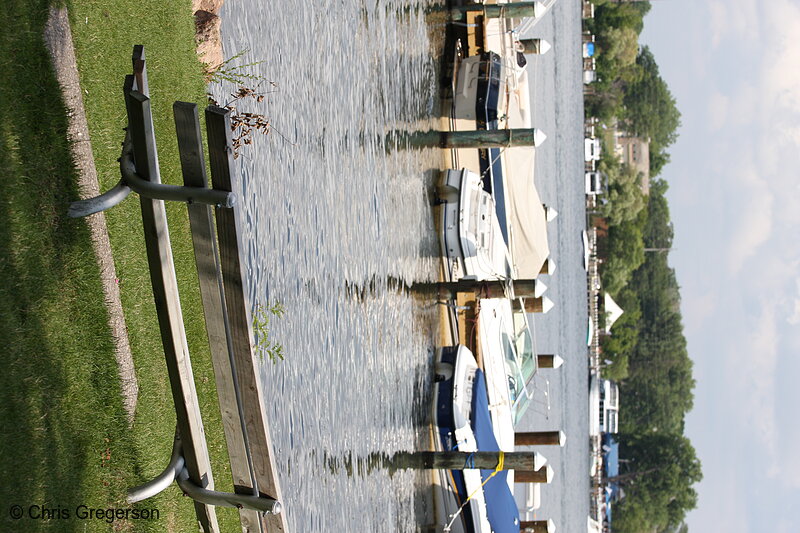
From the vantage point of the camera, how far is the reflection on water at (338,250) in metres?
7.78

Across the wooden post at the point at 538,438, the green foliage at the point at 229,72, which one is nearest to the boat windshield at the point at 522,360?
the wooden post at the point at 538,438

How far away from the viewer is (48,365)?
209 inches

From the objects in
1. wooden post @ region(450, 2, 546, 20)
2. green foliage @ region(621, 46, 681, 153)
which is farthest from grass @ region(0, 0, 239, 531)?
green foliage @ region(621, 46, 681, 153)

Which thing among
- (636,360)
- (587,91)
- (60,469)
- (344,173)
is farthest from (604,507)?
(60,469)

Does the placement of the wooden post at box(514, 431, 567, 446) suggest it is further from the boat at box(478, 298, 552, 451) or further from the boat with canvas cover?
the boat with canvas cover

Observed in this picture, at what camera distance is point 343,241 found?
31.0ft

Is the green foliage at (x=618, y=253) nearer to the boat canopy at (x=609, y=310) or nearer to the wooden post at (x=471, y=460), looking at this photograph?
the boat canopy at (x=609, y=310)

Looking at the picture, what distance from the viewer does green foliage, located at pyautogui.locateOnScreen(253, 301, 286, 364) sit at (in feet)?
24.2

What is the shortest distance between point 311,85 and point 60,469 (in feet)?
15.6

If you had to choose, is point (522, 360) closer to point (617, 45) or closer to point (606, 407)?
point (606, 407)

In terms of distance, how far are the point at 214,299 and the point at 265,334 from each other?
112 inches

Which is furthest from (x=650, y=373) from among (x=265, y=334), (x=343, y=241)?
(x=265, y=334)

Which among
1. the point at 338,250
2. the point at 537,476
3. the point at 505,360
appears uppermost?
the point at 338,250

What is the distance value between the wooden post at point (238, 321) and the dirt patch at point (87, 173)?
5.01 ft
